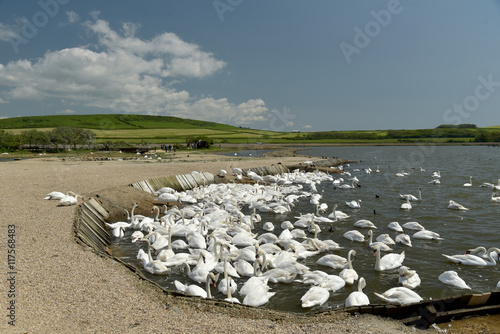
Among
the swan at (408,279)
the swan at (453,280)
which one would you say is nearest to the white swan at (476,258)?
the swan at (453,280)

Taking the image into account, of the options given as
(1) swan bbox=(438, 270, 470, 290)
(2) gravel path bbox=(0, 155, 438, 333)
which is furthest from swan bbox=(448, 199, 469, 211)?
(2) gravel path bbox=(0, 155, 438, 333)

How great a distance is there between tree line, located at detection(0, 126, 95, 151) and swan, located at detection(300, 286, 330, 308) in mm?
71052

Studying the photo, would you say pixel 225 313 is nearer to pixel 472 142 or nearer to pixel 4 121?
pixel 472 142

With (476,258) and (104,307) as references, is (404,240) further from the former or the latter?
(104,307)

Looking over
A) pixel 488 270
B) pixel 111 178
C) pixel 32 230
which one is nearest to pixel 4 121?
pixel 111 178

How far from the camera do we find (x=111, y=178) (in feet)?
79.8

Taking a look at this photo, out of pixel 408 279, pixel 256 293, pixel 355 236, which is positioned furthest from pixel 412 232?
pixel 256 293

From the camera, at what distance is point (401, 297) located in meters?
→ 8.46

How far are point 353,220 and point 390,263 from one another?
7262 millimetres

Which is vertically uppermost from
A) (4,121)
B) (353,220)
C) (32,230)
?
(4,121)

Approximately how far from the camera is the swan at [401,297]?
8.31 m

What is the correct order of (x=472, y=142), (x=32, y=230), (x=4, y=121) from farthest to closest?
(x=4, y=121)
(x=472, y=142)
(x=32, y=230)

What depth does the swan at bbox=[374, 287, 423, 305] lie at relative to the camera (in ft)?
27.3

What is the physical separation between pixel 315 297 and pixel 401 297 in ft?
7.51
